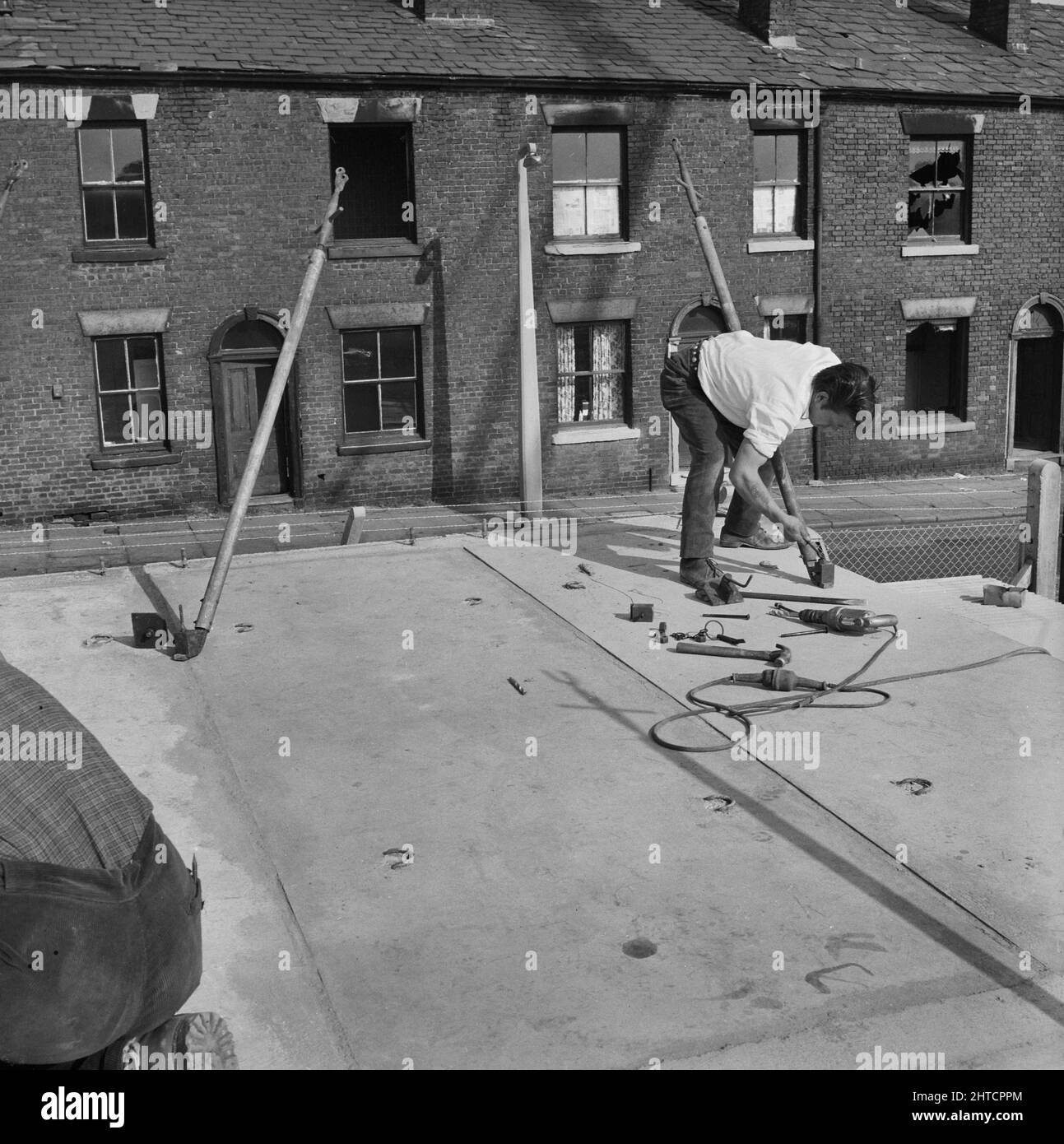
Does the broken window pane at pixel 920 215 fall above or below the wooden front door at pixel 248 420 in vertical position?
above

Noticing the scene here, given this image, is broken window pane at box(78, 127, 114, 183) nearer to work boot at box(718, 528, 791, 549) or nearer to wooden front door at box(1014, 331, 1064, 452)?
work boot at box(718, 528, 791, 549)

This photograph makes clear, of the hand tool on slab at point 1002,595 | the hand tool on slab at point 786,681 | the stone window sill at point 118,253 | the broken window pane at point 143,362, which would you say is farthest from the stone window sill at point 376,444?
the hand tool on slab at point 786,681

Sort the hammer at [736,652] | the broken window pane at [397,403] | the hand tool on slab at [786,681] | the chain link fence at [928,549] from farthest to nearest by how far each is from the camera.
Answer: the broken window pane at [397,403] → the chain link fence at [928,549] → the hammer at [736,652] → the hand tool on slab at [786,681]

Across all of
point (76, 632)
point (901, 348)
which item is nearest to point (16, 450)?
point (76, 632)

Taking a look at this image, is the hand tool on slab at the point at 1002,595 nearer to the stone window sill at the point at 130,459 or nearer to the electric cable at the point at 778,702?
the electric cable at the point at 778,702

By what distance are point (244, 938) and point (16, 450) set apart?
14.3 meters

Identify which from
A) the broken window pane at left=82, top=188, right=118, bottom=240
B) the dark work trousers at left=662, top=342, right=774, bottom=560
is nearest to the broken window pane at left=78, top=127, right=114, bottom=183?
the broken window pane at left=82, top=188, right=118, bottom=240

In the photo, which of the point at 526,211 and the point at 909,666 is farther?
the point at 526,211

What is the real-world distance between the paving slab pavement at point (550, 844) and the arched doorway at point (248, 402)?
29.7 feet

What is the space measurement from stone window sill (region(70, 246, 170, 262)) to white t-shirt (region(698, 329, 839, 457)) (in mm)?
10614

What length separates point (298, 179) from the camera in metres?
19.4

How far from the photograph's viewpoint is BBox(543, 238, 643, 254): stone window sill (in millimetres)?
20797

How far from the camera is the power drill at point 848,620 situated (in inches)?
388
